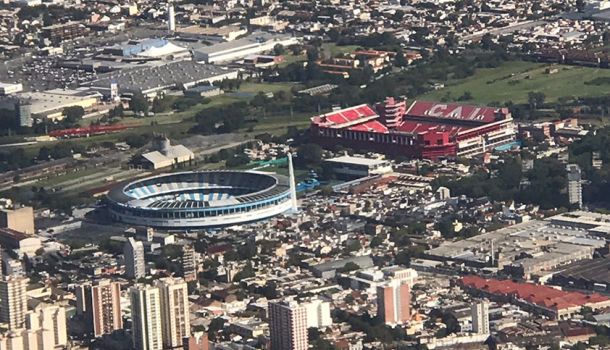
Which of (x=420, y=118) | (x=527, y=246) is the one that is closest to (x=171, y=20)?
(x=420, y=118)

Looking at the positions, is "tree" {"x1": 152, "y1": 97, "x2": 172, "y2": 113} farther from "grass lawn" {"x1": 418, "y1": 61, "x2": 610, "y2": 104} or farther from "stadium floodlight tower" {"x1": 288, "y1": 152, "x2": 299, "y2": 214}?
"stadium floodlight tower" {"x1": 288, "y1": 152, "x2": 299, "y2": 214}

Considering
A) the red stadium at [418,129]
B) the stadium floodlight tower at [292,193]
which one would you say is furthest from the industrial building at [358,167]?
the stadium floodlight tower at [292,193]

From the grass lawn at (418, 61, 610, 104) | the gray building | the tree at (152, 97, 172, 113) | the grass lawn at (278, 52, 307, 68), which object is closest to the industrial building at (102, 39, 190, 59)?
the grass lawn at (278, 52, 307, 68)

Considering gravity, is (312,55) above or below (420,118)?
below

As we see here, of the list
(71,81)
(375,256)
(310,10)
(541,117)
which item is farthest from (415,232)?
(310,10)

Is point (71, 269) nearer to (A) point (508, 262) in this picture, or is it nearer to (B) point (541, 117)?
(A) point (508, 262)

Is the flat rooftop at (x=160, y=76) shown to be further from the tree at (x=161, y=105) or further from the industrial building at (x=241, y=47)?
the tree at (x=161, y=105)

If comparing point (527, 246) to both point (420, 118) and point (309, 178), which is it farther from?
point (420, 118)

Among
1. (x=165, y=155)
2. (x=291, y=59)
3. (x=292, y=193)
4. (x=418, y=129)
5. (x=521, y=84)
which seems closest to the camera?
(x=292, y=193)
